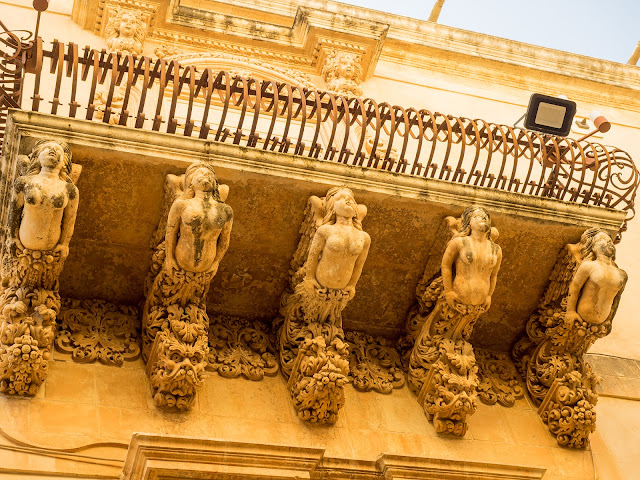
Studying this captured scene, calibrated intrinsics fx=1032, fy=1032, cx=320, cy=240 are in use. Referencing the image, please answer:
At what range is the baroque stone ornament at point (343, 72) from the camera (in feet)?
27.6

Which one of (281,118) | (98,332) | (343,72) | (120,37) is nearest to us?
(98,332)

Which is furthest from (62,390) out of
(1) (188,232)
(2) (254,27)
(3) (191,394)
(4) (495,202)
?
(2) (254,27)

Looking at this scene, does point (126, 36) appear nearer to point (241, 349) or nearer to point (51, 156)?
point (51, 156)

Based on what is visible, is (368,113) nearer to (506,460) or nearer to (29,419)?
(506,460)

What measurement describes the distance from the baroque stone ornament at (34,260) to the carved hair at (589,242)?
10.4ft

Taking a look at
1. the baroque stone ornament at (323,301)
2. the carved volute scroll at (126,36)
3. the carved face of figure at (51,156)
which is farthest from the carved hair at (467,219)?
the carved volute scroll at (126,36)

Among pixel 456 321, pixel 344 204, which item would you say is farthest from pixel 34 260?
pixel 456 321

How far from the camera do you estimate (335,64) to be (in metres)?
8.58

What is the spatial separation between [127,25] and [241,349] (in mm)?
3136

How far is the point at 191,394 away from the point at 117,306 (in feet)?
2.97

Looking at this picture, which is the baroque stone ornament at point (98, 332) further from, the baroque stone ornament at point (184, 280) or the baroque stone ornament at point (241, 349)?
the baroque stone ornament at point (241, 349)

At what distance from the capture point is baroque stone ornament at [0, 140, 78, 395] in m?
5.54

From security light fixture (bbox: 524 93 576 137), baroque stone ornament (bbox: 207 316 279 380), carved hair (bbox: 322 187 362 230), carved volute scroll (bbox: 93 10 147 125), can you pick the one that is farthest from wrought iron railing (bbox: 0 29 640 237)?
baroque stone ornament (bbox: 207 316 279 380)

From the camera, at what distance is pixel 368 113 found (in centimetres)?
698
